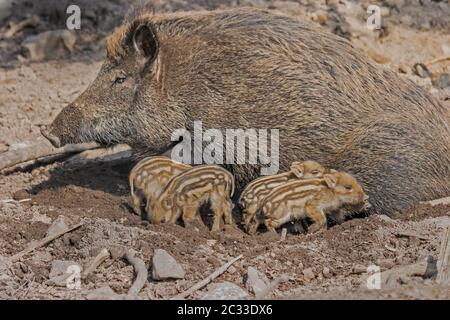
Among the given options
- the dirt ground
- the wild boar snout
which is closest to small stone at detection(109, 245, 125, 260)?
the dirt ground

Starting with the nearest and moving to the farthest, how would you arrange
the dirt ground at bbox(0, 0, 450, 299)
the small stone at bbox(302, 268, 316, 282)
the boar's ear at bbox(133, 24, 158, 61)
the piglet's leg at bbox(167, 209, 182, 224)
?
the dirt ground at bbox(0, 0, 450, 299) < the small stone at bbox(302, 268, 316, 282) < the piglet's leg at bbox(167, 209, 182, 224) < the boar's ear at bbox(133, 24, 158, 61)

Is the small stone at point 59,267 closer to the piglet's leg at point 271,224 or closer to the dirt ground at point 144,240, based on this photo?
the dirt ground at point 144,240

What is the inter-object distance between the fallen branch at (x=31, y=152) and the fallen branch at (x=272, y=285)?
326 centimetres

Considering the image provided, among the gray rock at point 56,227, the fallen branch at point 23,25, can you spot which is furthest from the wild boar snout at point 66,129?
the fallen branch at point 23,25

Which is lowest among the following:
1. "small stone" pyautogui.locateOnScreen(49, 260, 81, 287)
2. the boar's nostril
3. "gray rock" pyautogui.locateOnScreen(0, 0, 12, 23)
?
"small stone" pyautogui.locateOnScreen(49, 260, 81, 287)

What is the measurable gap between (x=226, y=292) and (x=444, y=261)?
159 cm

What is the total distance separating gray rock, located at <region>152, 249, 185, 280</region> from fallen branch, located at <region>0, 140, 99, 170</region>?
2.72 metres

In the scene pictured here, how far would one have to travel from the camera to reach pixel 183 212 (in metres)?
7.91

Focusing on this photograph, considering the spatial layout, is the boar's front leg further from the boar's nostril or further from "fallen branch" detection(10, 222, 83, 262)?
the boar's nostril

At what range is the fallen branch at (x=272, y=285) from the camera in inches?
261

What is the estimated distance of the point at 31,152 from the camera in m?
9.77

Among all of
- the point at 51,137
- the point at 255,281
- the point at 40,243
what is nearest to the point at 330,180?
the point at 255,281

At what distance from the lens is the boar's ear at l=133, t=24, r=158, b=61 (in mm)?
8602

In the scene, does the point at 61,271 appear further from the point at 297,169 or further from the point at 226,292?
the point at 297,169
